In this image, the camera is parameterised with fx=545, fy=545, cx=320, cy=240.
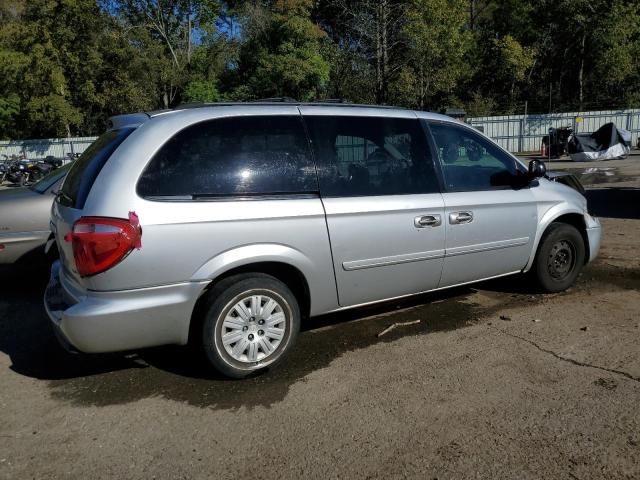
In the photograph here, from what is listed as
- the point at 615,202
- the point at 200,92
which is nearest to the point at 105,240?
the point at 615,202

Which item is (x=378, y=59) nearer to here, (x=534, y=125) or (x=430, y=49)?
(x=430, y=49)

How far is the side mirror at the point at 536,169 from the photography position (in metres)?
4.78

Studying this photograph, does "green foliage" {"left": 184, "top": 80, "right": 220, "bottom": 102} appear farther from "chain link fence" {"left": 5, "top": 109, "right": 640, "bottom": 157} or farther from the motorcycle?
the motorcycle

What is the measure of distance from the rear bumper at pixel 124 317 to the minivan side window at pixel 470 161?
2285 mm

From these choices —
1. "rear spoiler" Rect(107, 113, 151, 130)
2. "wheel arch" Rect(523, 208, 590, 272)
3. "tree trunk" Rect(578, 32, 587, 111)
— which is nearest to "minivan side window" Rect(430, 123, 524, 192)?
"wheel arch" Rect(523, 208, 590, 272)

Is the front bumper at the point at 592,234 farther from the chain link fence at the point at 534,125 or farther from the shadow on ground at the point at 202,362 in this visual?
the chain link fence at the point at 534,125

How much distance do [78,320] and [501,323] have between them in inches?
129

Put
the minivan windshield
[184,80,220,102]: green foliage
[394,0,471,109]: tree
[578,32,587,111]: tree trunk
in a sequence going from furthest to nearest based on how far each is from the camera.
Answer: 1. [578,32,587,111]: tree trunk
2. [184,80,220,102]: green foliage
3. [394,0,471,109]: tree
4. the minivan windshield

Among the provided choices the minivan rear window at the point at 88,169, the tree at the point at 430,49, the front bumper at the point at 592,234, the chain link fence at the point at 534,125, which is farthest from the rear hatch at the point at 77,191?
the chain link fence at the point at 534,125

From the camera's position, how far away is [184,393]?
3559 mm

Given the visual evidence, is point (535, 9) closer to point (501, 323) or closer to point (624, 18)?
point (624, 18)

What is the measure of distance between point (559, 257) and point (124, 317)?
4011 mm

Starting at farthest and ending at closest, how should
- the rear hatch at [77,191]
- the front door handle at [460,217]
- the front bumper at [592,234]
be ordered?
the front bumper at [592,234]
the front door handle at [460,217]
the rear hatch at [77,191]

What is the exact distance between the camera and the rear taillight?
124 inches
